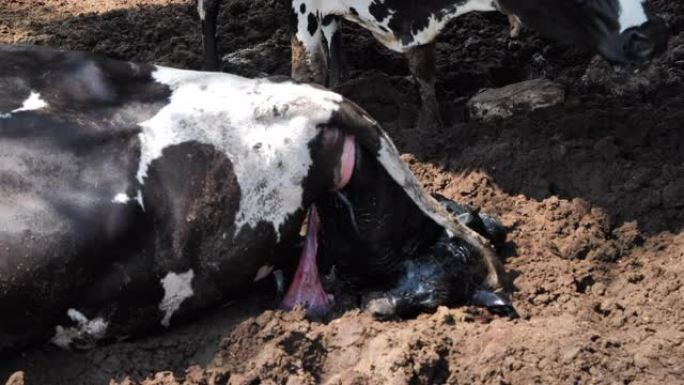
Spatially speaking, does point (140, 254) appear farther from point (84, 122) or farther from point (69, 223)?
point (84, 122)

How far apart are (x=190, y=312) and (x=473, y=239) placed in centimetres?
102

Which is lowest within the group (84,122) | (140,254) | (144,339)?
(144,339)

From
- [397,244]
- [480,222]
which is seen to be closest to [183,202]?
[397,244]

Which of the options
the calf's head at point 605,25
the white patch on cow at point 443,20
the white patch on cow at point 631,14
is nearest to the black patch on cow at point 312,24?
the white patch on cow at point 443,20

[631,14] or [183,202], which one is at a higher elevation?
[631,14]

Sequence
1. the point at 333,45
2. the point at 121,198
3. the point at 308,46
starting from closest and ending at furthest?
1. the point at 121,198
2. the point at 308,46
3. the point at 333,45

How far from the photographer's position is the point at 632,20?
453 cm

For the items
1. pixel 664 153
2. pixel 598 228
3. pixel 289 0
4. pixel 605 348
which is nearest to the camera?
pixel 605 348

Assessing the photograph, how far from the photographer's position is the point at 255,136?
11.5 feet

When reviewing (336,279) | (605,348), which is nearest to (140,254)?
(336,279)

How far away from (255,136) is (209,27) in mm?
2928

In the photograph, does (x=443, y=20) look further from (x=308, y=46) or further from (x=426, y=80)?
(x=308, y=46)

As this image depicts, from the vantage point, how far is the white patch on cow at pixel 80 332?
334 cm

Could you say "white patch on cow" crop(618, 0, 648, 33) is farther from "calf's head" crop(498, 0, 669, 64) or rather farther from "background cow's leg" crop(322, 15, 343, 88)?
"background cow's leg" crop(322, 15, 343, 88)
